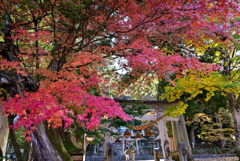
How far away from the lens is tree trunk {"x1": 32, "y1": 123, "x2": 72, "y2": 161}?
3.41 m

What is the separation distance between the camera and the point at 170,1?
149 inches

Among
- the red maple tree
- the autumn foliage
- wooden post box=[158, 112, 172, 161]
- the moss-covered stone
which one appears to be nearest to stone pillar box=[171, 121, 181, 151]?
wooden post box=[158, 112, 172, 161]

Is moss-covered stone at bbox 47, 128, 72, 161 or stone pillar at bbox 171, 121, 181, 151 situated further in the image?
stone pillar at bbox 171, 121, 181, 151

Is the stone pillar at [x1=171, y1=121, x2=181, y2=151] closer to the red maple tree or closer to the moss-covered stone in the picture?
the red maple tree

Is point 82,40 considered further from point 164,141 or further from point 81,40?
point 164,141

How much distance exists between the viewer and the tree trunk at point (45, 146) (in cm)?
341

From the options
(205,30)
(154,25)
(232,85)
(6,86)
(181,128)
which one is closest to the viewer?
(6,86)

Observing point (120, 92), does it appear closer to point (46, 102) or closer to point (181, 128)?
point (46, 102)

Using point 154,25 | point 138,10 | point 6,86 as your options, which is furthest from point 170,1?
point 6,86

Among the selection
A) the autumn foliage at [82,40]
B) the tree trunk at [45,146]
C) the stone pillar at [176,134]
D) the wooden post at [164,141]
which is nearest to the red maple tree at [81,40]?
the autumn foliage at [82,40]

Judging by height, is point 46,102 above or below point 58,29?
below

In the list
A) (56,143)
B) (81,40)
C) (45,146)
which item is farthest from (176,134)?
(81,40)

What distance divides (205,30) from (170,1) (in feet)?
7.79

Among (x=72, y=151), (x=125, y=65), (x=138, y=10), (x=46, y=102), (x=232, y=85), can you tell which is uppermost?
(x=138, y=10)
